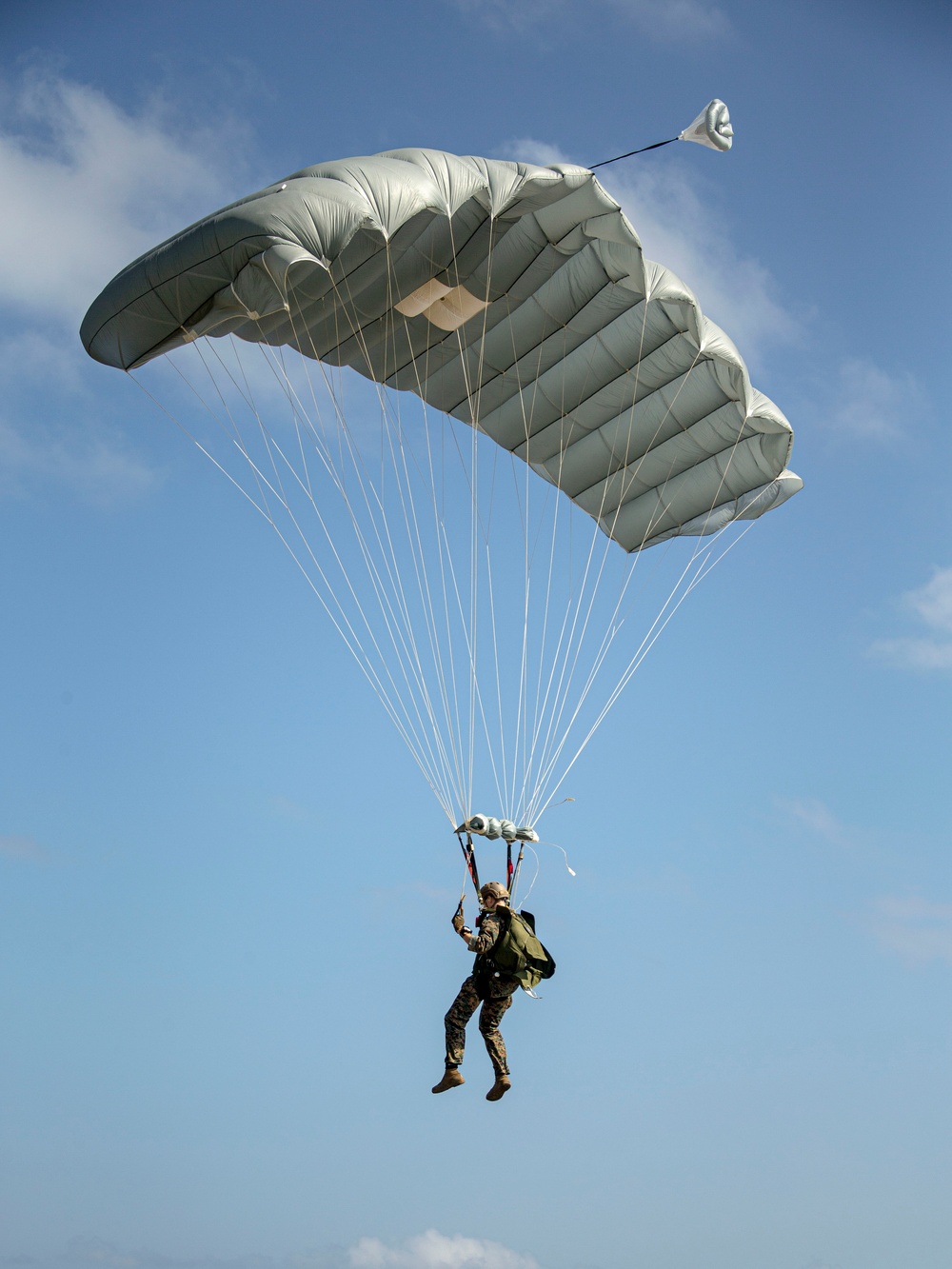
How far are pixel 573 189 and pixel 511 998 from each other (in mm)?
6477

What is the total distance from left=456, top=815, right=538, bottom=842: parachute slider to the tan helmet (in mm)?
487

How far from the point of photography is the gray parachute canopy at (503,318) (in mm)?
9664

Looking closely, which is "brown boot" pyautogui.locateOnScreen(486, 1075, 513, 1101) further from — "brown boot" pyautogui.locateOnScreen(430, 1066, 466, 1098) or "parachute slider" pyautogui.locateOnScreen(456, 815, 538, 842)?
"parachute slider" pyautogui.locateOnScreen(456, 815, 538, 842)

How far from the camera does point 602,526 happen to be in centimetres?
1439

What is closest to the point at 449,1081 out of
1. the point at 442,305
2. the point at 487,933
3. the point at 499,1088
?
the point at 499,1088

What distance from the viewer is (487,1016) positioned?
1010 centimetres

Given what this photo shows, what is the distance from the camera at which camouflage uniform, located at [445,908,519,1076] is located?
32.8 ft

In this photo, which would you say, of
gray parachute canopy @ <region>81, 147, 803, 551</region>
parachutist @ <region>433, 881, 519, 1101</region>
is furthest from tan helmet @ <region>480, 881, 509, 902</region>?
gray parachute canopy @ <region>81, 147, 803, 551</region>

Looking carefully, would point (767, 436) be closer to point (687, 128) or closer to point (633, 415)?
point (633, 415)

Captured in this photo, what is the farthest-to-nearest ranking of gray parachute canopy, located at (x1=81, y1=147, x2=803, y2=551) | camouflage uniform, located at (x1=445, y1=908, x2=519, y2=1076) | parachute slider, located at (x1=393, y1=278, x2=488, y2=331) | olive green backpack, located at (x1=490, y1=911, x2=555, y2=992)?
parachute slider, located at (x1=393, y1=278, x2=488, y2=331), camouflage uniform, located at (x1=445, y1=908, x2=519, y2=1076), olive green backpack, located at (x1=490, y1=911, x2=555, y2=992), gray parachute canopy, located at (x1=81, y1=147, x2=803, y2=551)

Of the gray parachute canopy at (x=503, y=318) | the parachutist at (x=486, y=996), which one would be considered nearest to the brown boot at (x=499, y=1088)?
the parachutist at (x=486, y=996)

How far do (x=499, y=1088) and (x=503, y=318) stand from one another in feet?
22.5

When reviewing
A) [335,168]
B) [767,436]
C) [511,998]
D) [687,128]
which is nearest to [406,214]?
[335,168]

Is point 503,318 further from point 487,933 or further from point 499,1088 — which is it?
point 499,1088
